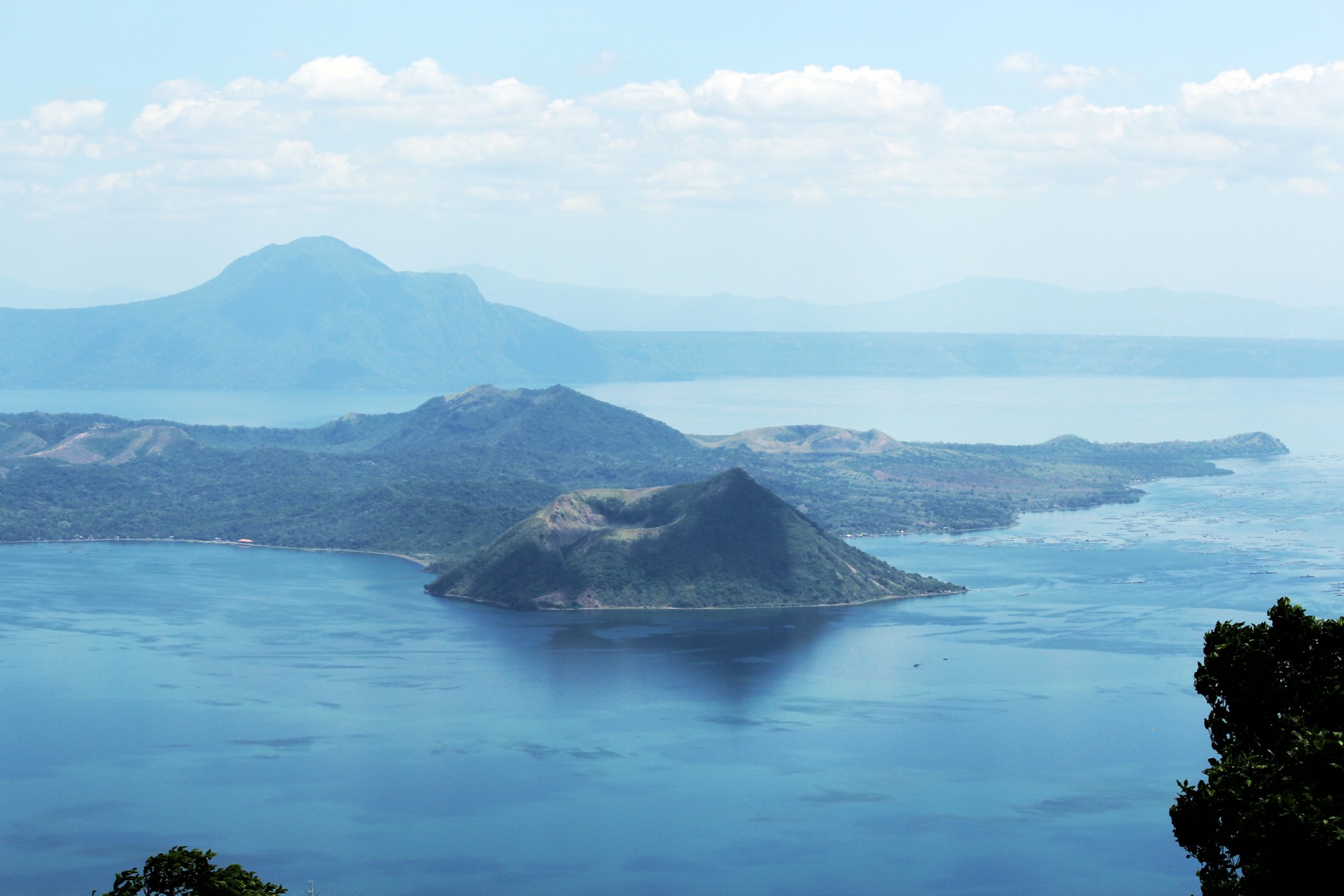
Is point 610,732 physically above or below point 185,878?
below

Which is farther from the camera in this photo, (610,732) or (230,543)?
(230,543)

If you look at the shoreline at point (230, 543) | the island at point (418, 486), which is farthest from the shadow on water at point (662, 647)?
the shoreline at point (230, 543)

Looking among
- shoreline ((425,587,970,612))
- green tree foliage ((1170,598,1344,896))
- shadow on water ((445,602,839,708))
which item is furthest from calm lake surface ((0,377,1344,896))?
green tree foliage ((1170,598,1344,896))

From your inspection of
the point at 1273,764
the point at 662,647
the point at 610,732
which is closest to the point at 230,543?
the point at 662,647

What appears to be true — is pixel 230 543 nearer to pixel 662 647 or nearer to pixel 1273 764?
pixel 662 647

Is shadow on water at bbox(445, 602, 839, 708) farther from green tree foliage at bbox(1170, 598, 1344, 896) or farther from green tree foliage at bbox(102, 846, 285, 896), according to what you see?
green tree foliage at bbox(102, 846, 285, 896)

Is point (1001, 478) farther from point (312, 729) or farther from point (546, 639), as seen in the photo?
point (312, 729)
